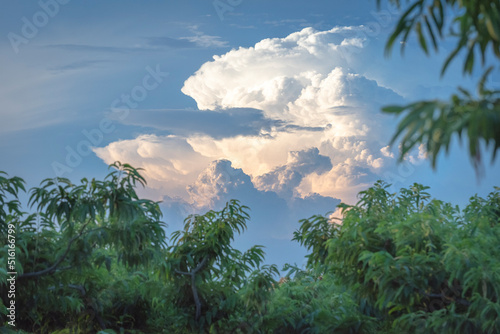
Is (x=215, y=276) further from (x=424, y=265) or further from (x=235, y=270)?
(x=424, y=265)

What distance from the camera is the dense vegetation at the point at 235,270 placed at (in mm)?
6246

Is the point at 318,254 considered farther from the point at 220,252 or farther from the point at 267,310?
the point at 220,252

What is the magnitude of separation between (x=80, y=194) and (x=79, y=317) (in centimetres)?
493

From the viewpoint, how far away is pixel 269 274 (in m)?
8.61

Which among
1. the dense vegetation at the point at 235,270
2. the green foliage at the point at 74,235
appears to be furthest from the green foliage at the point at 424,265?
the green foliage at the point at 74,235

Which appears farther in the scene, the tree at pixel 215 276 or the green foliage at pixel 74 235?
the tree at pixel 215 276

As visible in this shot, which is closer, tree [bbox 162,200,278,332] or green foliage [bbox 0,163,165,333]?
green foliage [bbox 0,163,165,333]

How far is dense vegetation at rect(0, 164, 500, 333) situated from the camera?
20.5 feet

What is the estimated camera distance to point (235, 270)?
927 centimetres
